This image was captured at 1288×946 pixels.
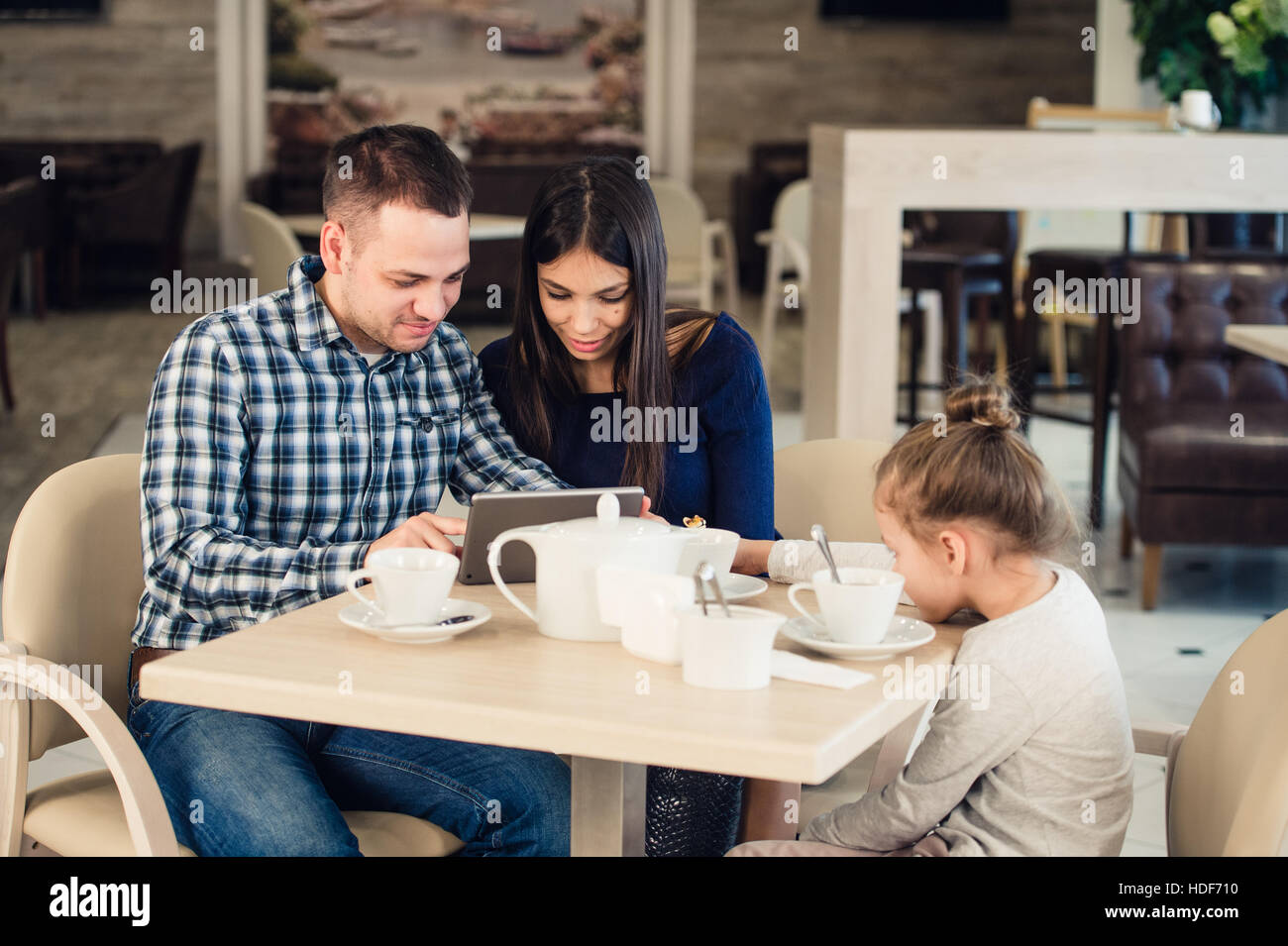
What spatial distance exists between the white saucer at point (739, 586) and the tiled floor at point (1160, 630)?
43cm

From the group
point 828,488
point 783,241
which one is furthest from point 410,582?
point 783,241

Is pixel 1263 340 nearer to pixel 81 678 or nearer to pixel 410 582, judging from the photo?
pixel 410 582

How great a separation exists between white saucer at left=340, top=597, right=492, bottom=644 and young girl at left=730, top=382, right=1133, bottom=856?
356mm

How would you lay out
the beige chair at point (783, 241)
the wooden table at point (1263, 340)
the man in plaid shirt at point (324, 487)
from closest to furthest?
the man in plaid shirt at point (324, 487), the wooden table at point (1263, 340), the beige chair at point (783, 241)

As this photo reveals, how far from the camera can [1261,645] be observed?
1.51 meters

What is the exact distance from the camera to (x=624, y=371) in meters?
2.10

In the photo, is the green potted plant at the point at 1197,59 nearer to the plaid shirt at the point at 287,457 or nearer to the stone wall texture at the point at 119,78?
the plaid shirt at the point at 287,457

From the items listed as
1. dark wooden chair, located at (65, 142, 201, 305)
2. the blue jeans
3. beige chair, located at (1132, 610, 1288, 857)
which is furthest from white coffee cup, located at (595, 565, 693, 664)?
dark wooden chair, located at (65, 142, 201, 305)

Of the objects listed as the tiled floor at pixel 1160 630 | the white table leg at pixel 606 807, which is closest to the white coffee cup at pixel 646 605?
the white table leg at pixel 606 807

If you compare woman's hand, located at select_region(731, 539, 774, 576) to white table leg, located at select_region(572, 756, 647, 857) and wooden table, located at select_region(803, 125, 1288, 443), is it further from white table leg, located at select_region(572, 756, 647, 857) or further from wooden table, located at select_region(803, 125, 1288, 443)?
wooden table, located at select_region(803, 125, 1288, 443)

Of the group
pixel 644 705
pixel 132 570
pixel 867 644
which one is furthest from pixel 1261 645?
pixel 132 570

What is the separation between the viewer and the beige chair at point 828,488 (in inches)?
84.4
